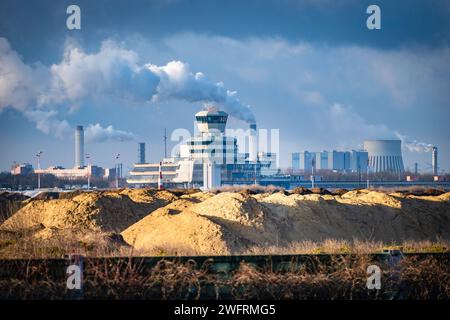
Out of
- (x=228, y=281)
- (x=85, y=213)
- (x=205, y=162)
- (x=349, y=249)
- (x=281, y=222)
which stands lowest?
(x=281, y=222)

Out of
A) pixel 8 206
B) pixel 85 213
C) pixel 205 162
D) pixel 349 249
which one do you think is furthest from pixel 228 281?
pixel 205 162

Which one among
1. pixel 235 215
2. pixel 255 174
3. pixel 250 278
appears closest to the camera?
pixel 250 278

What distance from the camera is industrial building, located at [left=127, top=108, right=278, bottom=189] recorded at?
481 ft

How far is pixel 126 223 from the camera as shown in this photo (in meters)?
37.7

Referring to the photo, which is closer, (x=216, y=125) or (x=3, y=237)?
(x=3, y=237)

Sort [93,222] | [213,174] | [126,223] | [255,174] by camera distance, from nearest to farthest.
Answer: [93,222], [126,223], [213,174], [255,174]

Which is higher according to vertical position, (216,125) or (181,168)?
(216,125)

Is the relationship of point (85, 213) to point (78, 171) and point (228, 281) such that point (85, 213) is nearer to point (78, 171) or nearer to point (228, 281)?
point (228, 281)

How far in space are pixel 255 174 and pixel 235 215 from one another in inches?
4977

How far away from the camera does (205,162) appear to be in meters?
144

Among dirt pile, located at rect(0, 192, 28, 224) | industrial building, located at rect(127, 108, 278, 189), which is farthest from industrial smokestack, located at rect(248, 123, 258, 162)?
dirt pile, located at rect(0, 192, 28, 224)

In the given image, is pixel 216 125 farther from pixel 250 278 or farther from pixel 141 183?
pixel 250 278
